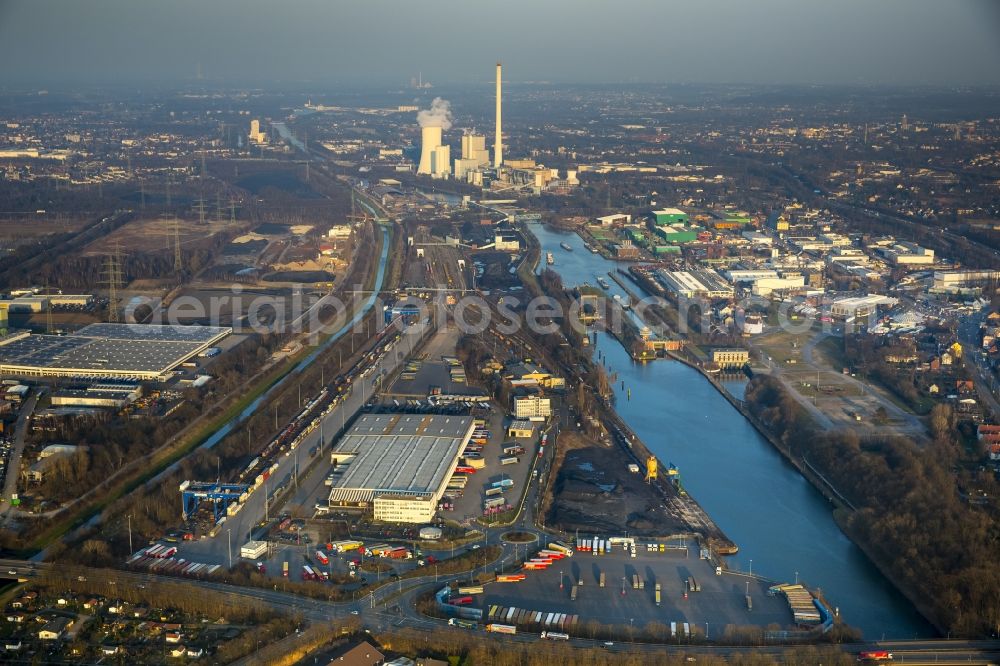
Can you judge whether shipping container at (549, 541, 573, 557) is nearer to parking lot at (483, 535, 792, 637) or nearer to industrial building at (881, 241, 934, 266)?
parking lot at (483, 535, 792, 637)

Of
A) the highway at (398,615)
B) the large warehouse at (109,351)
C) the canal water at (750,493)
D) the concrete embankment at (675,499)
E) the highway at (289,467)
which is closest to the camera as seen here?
the highway at (398,615)

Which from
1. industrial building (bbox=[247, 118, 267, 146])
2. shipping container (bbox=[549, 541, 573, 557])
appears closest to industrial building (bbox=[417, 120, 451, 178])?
industrial building (bbox=[247, 118, 267, 146])

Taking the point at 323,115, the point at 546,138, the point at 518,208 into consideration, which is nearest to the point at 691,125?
the point at 546,138

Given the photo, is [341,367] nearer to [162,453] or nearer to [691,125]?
[162,453]

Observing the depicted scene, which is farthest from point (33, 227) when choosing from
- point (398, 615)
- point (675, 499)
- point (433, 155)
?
point (398, 615)

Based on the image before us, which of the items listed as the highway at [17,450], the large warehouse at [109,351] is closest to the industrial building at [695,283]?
the large warehouse at [109,351]

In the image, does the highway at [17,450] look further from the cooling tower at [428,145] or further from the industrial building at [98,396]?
the cooling tower at [428,145]
